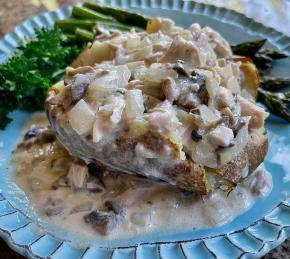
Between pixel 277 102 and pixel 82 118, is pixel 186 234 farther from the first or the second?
pixel 277 102

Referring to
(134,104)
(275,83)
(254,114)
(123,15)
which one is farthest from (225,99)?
(123,15)

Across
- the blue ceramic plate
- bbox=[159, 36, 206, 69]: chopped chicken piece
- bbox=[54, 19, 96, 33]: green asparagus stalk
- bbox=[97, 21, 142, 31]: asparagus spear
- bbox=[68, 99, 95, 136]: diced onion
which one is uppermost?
bbox=[159, 36, 206, 69]: chopped chicken piece

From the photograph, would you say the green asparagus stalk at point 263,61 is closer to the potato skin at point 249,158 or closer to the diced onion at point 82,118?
the potato skin at point 249,158

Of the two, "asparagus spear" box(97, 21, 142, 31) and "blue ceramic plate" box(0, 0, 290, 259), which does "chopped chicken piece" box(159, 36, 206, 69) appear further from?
"asparagus spear" box(97, 21, 142, 31)

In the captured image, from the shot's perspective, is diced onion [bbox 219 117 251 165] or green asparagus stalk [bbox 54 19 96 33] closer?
diced onion [bbox 219 117 251 165]

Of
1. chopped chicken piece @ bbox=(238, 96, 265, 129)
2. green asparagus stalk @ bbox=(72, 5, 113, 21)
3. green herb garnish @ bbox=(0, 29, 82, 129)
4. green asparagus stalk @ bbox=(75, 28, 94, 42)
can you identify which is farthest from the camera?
green asparagus stalk @ bbox=(72, 5, 113, 21)

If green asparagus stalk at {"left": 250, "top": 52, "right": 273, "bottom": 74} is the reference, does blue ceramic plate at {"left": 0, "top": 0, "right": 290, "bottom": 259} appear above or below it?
above

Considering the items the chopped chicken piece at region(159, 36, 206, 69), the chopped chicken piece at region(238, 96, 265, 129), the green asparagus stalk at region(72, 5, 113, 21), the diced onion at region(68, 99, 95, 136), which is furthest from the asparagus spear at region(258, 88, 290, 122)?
the green asparagus stalk at region(72, 5, 113, 21)
